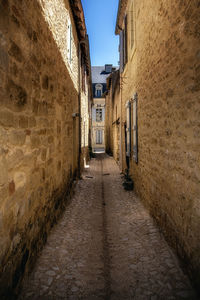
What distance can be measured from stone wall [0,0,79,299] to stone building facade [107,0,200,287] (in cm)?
182

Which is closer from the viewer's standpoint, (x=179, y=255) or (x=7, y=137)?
(x=7, y=137)

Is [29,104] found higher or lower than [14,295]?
higher

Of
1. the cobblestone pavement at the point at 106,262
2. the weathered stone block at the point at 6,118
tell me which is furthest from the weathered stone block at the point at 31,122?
the cobblestone pavement at the point at 106,262

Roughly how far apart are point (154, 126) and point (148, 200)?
1.61 meters

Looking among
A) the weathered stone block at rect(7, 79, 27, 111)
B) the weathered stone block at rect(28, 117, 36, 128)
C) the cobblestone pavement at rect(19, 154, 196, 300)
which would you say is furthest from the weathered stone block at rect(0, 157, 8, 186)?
the cobblestone pavement at rect(19, 154, 196, 300)

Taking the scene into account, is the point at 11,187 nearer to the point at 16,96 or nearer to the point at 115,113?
the point at 16,96

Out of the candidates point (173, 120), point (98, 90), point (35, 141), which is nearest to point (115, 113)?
point (173, 120)

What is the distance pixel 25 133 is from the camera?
2.25m

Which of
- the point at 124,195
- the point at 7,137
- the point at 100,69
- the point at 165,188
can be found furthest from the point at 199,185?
the point at 100,69

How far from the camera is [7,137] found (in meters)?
1.81

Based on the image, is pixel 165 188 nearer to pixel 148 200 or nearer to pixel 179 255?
pixel 179 255

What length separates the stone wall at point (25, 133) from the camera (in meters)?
1.76

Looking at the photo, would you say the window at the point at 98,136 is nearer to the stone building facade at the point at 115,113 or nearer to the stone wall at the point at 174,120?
the stone building facade at the point at 115,113

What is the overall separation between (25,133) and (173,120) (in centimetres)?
195
